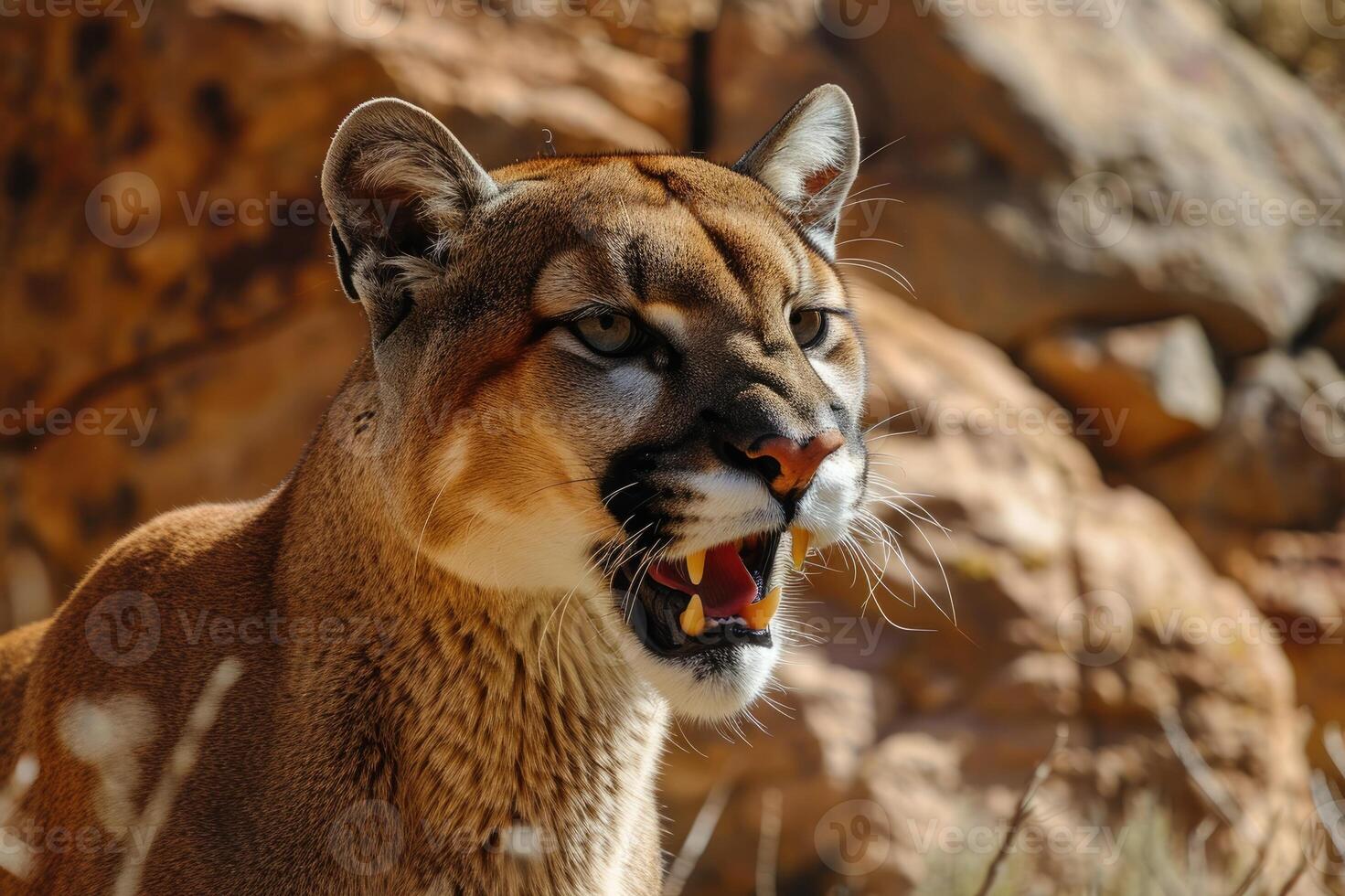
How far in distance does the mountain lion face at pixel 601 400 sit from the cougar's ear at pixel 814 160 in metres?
0.55

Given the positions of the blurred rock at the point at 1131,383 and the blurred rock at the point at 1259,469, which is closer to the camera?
the blurred rock at the point at 1131,383

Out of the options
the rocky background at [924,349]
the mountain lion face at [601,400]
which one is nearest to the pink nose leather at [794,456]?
the mountain lion face at [601,400]

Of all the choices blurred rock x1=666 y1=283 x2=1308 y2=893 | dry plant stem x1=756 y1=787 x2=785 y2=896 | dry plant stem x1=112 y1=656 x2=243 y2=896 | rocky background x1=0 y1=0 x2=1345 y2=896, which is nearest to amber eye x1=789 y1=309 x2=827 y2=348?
dry plant stem x1=112 y1=656 x2=243 y2=896

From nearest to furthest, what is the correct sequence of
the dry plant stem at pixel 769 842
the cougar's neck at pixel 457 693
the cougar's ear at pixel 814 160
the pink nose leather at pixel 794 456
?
the pink nose leather at pixel 794 456
the cougar's neck at pixel 457 693
the cougar's ear at pixel 814 160
the dry plant stem at pixel 769 842

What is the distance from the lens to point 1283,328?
25.7 feet

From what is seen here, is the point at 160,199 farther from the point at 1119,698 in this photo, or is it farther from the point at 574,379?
the point at 1119,698

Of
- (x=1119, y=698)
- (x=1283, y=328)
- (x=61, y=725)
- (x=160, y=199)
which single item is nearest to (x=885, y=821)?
(x=1119, y=698)

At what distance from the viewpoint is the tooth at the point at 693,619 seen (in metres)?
2.54

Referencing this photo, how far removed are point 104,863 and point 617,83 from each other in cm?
567

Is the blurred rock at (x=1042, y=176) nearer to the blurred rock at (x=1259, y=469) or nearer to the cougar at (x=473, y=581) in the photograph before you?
the blurred rock at (x=1259, y=469)

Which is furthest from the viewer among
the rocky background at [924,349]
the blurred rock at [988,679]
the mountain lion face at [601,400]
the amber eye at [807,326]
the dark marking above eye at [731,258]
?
the rocky background at [924,349]

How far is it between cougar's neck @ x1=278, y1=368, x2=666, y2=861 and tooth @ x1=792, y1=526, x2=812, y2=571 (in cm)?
44

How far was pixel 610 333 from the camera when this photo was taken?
265 centimetres

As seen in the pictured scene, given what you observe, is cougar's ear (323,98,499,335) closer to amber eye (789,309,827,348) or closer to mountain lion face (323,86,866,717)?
mountain lion face (323,86,866,717)
